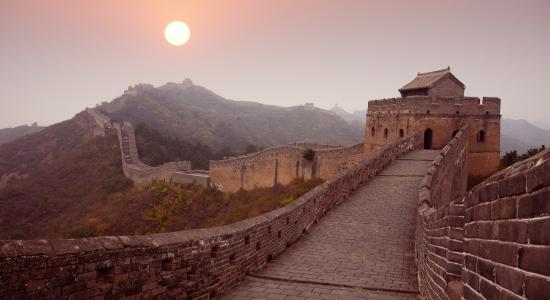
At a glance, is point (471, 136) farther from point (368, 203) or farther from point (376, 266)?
point (376, 266)

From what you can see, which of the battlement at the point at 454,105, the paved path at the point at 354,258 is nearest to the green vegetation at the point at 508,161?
the battlement at the point at 454,105

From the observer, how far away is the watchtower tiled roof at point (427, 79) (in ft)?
79.7

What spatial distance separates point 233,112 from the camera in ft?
367

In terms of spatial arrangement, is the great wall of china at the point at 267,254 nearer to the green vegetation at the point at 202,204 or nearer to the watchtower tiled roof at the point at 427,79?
the green vegetation at the point at 202,204

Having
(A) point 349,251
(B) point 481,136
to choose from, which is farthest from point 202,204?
(A) point 349,251

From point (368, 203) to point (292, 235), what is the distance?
3.70 meters

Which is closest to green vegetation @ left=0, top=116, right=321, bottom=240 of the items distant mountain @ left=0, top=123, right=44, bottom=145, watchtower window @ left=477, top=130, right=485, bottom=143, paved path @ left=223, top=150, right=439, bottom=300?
watchtower window @ left=477, top=130, right=485, bottom=143

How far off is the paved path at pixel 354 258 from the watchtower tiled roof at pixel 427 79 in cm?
1362

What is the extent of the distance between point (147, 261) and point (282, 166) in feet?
81.6

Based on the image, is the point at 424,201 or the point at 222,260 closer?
the point at 222,260

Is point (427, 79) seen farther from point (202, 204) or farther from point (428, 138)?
point (202, 204)

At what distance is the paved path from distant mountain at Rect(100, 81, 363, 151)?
179 ft

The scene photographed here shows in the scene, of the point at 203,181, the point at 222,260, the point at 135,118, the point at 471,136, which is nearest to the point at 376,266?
the point at 222,260

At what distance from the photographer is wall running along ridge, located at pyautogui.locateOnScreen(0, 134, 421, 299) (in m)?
3.56
